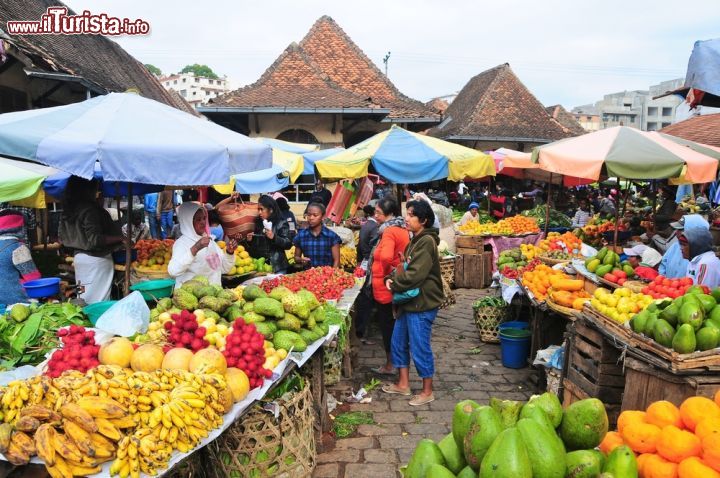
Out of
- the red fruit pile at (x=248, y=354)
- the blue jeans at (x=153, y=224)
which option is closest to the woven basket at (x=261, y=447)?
the red fruit pile at (x=248, y=354)

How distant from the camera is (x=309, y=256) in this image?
673cm

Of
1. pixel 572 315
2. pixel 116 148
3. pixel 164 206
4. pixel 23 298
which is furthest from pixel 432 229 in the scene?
pixel 164 206

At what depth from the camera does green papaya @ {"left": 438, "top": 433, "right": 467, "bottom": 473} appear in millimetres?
2066

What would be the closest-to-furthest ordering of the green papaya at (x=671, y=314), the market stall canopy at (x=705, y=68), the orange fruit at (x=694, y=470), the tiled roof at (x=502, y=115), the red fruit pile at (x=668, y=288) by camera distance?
the orange fruit at (x=694, y=470) → the market stall canopy at (x=705, y=68) → the green papaya at (x=671, y=314) → the red fruit pile at (x=668, y=288) → the tiled roof at (x=502, y=115)

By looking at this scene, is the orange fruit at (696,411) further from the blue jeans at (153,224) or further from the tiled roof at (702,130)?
the tiled roof at (702,130)

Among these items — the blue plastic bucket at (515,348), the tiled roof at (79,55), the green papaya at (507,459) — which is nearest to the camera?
the green papaya at (507,459)

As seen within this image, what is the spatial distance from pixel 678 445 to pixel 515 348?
429cm

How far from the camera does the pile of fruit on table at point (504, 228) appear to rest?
451 inches

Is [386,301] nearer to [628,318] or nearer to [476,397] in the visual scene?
[476,397]

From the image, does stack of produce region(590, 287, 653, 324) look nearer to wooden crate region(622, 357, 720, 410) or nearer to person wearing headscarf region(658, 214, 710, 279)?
wooden crate region(622, 357, 720, 410)

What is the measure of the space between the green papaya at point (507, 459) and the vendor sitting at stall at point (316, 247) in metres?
4.98

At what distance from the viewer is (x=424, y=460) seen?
1998 mm

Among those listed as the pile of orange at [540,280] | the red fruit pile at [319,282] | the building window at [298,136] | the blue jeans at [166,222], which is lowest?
the blue jeans at [166,222]

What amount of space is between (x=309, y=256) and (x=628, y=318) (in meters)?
3.77
